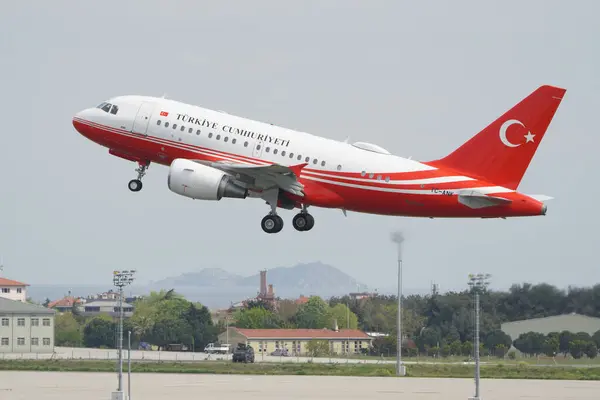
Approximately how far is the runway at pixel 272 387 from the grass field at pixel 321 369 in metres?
4.15

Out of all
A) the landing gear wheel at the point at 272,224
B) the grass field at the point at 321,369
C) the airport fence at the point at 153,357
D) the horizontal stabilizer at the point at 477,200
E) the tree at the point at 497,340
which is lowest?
the grass field at the point at 321,369

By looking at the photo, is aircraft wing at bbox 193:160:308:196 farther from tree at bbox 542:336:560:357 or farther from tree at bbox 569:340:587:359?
tree at bbox 542:336:560:357

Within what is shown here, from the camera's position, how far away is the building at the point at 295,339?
162125 millimetres

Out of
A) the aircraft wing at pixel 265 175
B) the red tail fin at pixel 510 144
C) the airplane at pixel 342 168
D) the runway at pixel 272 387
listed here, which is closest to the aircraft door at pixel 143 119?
the airplane at pixel 342 168

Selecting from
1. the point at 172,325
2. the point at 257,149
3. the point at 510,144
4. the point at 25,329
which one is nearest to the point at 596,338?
the point at 172,325

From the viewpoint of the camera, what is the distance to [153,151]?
260 feet

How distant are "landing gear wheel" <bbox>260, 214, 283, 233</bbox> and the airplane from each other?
2.3 inches

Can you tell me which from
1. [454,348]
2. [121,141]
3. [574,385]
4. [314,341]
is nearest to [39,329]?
[314,341]

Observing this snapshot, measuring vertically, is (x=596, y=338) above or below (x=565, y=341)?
above

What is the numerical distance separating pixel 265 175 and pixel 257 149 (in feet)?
6.37

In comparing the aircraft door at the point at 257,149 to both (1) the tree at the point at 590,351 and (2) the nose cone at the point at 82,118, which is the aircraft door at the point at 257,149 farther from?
(1) the tree at the point at 590,351

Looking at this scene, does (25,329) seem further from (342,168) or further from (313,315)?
(342,168)

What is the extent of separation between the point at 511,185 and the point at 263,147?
14.6m

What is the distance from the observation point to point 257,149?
251 ft
